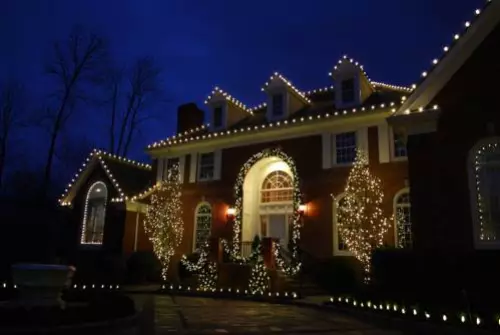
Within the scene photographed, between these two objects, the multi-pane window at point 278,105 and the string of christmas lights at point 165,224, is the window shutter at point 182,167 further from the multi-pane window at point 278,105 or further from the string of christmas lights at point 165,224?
the multi-pane window at point 278,105

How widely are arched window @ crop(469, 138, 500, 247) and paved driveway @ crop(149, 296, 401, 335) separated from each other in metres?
3.60

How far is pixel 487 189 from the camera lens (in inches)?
408

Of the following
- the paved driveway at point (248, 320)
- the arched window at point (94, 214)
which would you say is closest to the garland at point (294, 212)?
the paved driveway at point (248, 320)

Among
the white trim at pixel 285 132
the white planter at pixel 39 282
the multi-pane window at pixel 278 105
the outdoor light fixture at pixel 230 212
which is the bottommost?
the white planter at pixel 39 282

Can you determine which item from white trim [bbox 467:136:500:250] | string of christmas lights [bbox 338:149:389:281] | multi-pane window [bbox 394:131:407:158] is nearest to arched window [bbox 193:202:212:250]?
string of christmas lights [bbox 338:149:389:281]

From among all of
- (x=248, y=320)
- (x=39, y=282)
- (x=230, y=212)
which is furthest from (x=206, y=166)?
(x=39, y=282)

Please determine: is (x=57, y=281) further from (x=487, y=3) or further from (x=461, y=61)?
(x=487, y=3)

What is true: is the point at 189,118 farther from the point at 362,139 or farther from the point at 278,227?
the point at 362,139

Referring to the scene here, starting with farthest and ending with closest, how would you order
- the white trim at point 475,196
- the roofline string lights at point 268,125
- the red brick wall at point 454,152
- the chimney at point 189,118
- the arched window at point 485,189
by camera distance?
the chimney at point 189,118 → the roofline string lights at point 268,125 → the red brick wall at point 454,152 → the arched window at point 485,189 → the white trim at point 475,196

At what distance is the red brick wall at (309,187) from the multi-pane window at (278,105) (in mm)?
1441

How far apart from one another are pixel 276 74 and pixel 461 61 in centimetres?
954

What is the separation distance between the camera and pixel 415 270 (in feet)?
33.7

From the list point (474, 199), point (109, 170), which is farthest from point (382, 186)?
point (109, 170)

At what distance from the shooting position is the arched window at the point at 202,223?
66.2 feet
